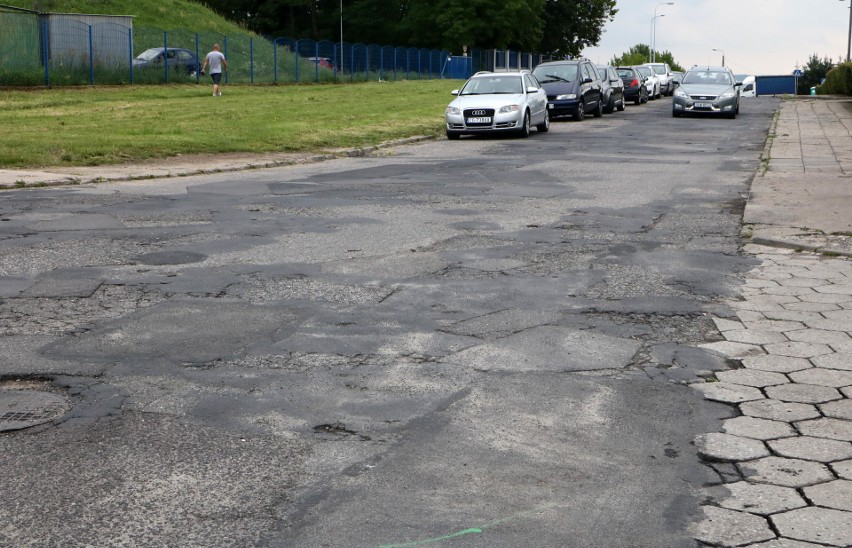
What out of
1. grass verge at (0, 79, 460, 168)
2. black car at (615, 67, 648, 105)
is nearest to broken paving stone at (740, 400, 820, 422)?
grass verge at (0, 79, 460, 168)

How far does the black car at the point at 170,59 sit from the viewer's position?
42009 millimetres

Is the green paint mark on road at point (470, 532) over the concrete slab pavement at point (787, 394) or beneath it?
beneath

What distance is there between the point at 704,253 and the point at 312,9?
76.5 meters

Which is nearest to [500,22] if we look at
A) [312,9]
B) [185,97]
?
[312,9]

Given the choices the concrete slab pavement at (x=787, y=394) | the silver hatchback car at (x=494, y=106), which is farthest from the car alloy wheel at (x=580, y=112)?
the concrete slab pavement at (x=787, y=394)

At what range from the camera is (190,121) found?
26703 mm

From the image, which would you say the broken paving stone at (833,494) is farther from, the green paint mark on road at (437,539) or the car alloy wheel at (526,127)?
the car alloy wheel at (526,127)

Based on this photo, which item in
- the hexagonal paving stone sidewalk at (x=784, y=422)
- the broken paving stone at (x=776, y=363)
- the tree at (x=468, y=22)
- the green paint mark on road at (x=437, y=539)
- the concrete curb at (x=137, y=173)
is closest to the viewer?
the green paint mark on road at (x=437, y=539)

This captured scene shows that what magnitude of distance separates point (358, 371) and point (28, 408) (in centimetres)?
179

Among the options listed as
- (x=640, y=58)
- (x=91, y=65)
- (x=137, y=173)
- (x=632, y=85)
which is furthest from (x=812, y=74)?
(x=137, y=173)

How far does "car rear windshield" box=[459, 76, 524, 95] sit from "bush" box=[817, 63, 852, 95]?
104 ft

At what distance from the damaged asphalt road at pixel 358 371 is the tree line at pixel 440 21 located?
68.0 meters

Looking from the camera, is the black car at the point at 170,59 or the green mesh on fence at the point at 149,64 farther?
the black car at the point at 170,59

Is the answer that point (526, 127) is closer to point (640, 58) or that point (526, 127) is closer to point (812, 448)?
point (812, 448)
